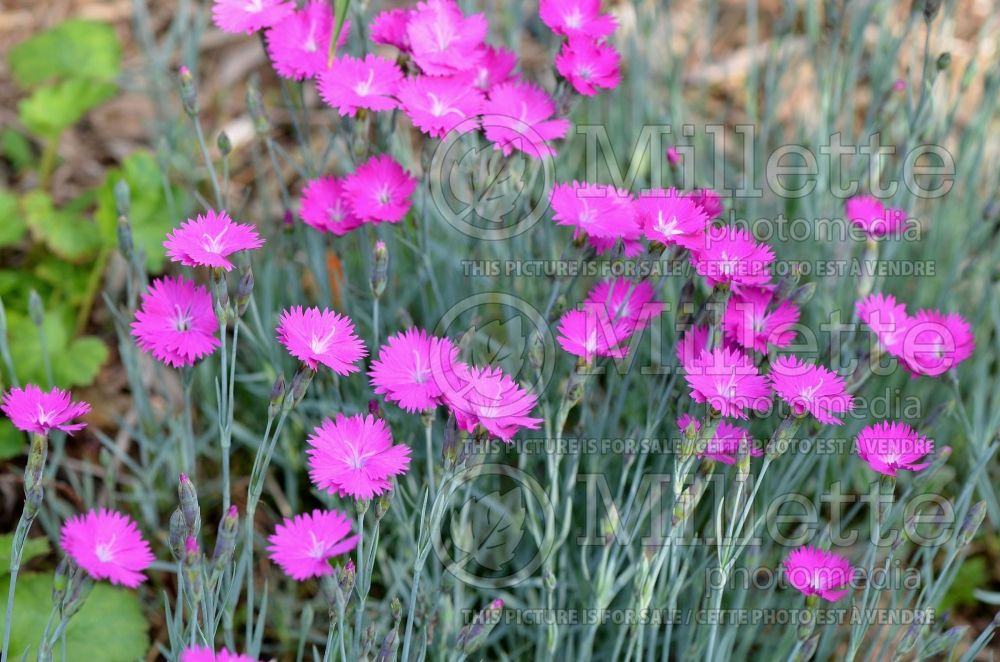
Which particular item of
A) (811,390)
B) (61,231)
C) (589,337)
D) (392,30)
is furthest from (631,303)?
(61,231)

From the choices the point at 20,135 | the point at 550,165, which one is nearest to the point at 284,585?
the point at 550,165

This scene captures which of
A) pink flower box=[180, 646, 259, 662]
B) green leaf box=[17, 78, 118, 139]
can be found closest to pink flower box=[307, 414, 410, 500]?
pink flower box=[180, 646, 259, 662]

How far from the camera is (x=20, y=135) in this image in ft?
7.82

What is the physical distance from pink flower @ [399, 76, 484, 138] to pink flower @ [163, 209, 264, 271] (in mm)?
270

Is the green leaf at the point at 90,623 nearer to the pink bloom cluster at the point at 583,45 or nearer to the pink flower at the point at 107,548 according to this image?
the pink flower at the point at 107,548

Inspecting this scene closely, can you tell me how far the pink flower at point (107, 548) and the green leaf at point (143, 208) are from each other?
0.88m

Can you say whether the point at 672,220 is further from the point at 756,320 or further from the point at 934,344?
the point at 934,344

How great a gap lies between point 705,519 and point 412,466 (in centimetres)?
47

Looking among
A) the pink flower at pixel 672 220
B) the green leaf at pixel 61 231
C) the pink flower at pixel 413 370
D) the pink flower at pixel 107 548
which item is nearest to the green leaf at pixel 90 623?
the pink flower at pixel 107 548

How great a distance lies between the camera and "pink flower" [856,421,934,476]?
118 centimetres

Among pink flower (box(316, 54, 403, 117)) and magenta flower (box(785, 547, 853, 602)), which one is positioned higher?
pink flower (box(316, 54, 403, 117))

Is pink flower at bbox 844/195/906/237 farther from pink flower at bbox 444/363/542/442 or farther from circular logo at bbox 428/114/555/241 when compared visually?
pink flower at bbox 444/363/542/442

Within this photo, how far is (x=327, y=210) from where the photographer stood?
1.47 meters

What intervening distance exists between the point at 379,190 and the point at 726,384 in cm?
55
